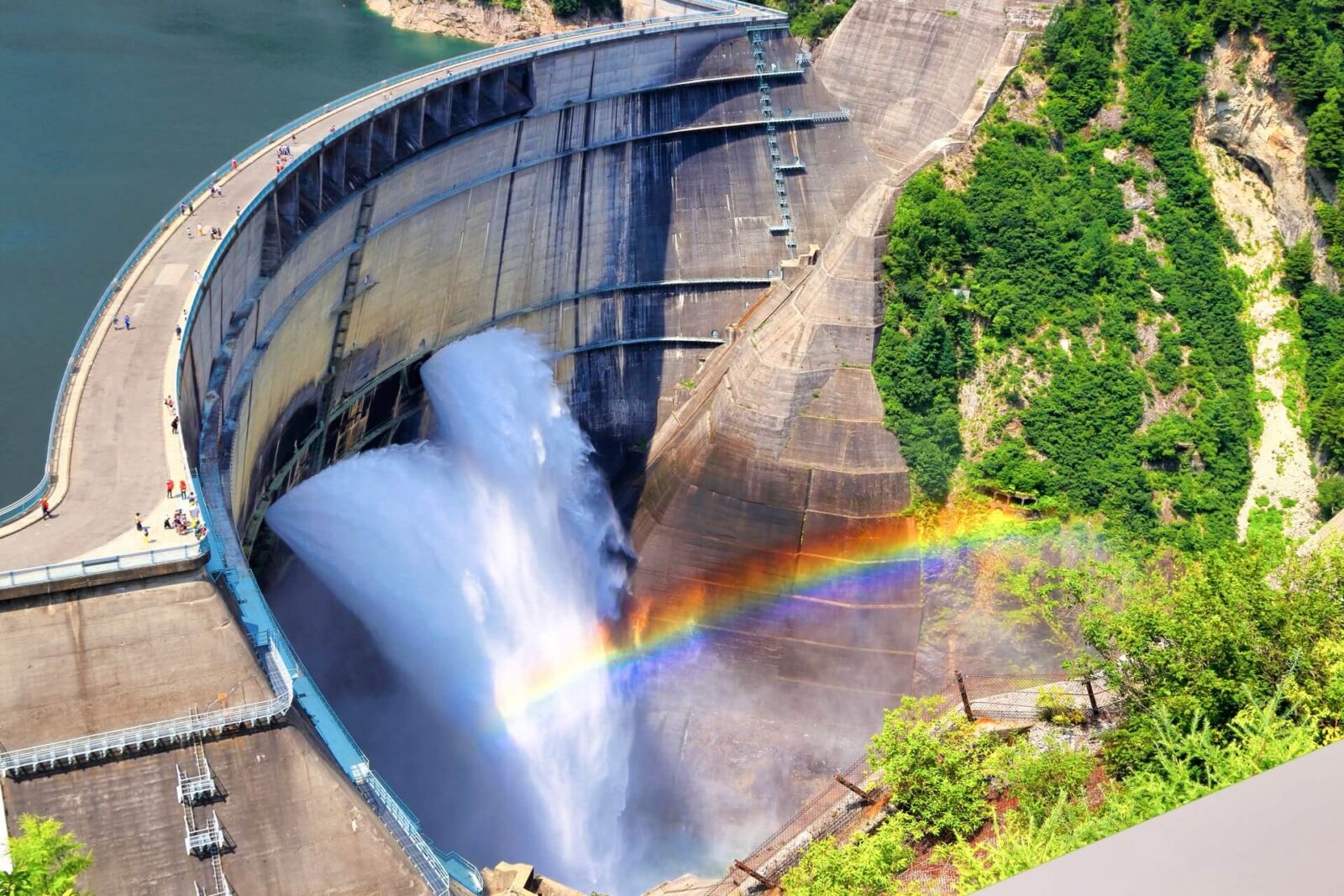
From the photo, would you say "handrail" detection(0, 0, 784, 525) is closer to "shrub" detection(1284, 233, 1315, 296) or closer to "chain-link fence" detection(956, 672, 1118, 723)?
"chain-link fence" detection(956, 672, 1118, 723)

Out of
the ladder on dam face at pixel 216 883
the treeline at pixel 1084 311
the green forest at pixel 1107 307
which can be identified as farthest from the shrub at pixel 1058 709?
the ladder on dam face at pixel 216 883

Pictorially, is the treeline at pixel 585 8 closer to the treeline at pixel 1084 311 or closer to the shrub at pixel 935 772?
the treeline at pixel 1084 311

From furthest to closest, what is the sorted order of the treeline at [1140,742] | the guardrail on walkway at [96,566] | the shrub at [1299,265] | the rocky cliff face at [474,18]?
the rocky cliff face at [474,18] < the shrub at [1299,265] < the treeline at [1140,742] < the guardrail on walkway at [96,566]

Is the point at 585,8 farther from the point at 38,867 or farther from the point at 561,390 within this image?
the point at 38,867

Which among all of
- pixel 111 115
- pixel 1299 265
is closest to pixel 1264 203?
pixel 1299 265

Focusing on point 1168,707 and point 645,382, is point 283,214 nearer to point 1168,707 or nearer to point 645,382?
point 645,382

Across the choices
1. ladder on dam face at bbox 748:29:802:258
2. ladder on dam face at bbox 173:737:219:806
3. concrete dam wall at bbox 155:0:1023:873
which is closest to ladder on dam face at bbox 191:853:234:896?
ladder on dam face at bbox 173:737:219:806
